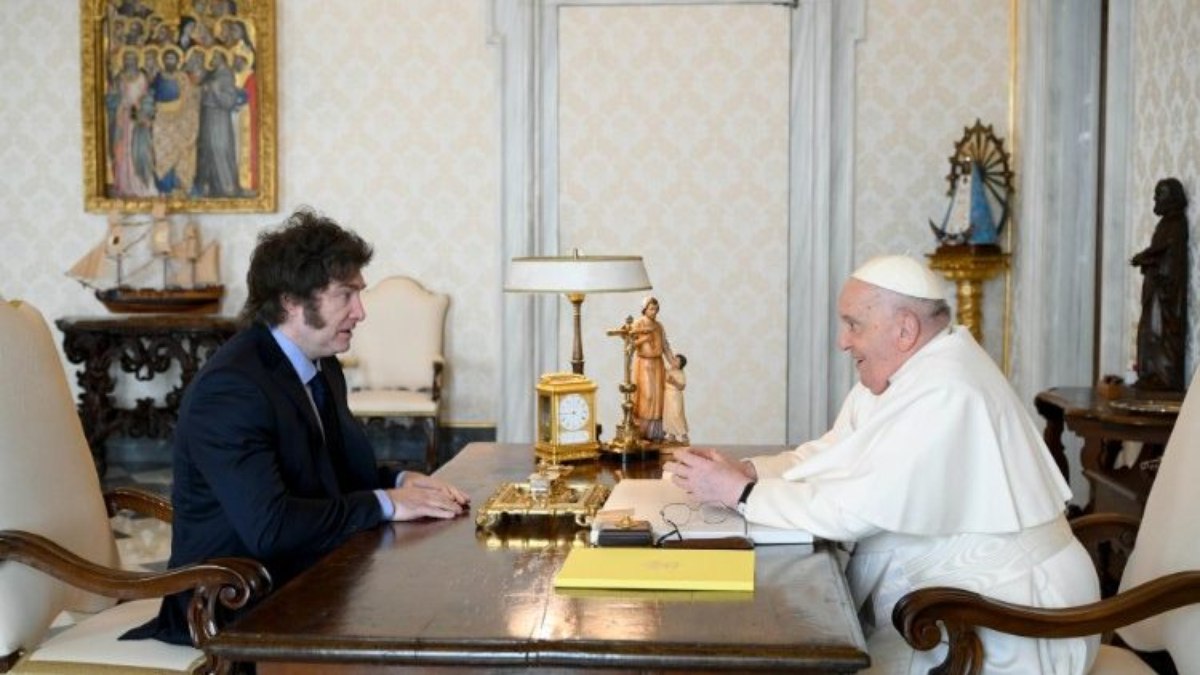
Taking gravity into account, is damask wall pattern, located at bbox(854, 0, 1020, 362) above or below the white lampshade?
above

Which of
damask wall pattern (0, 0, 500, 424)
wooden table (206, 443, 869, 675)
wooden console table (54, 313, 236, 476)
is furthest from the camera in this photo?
damask wall pattern (0, 0, 500, 424)

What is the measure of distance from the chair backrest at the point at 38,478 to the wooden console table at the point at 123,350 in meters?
5.14

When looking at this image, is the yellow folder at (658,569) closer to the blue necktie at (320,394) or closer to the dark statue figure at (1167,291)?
the blue necktie at (320,394)

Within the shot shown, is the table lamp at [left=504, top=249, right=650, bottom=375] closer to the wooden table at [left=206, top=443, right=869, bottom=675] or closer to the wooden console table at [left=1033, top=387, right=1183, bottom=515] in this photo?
the wooden table at [left=206, top=443, right=869, bottom=675]

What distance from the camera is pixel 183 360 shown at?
28.9 ft

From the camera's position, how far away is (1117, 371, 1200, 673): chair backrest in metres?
3.09

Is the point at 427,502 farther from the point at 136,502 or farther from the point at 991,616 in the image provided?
the point at 991,616

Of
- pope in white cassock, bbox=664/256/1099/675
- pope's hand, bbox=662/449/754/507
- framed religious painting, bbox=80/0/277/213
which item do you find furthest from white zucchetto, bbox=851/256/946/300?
framed religious painting, bbox=80/0/277/213

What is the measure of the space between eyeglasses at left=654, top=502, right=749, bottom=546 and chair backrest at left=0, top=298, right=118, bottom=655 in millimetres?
1451

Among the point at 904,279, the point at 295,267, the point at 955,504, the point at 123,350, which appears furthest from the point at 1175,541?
the point at 123,350

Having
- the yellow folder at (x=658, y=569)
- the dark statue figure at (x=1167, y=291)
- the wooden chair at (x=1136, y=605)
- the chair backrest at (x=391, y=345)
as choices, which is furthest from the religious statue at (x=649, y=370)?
the chair backrest at (x=391, y=345)

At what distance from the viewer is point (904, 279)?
3.23m

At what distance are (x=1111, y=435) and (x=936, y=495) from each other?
2.61 meters

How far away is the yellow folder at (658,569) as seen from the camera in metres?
2.66
